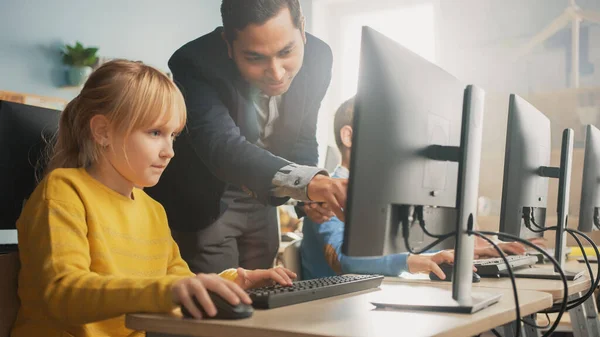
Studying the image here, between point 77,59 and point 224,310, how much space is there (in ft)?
7.50

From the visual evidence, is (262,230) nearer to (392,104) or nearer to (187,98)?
(187,98)

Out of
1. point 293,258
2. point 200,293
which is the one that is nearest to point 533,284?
point 293,258

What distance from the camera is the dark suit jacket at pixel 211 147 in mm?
2002

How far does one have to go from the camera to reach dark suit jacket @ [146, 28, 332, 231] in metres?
2.00

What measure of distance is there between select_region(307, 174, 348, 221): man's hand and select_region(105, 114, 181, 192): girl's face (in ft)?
1.25

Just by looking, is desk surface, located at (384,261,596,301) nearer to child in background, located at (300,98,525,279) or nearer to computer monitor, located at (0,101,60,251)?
child in background, located at (300,98,525,279)

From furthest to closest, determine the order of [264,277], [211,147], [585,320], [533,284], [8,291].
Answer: [585,320], [211,147], [533,284], [264,277], [8,291]

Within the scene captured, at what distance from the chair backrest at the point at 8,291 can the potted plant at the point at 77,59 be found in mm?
1779

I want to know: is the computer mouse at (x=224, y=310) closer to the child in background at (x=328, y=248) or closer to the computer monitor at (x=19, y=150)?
the computer monitor at (x=19, y=150)

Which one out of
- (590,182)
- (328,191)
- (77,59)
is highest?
(77,59)

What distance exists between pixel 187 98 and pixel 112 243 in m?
0.76

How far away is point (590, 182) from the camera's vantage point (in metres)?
2.23

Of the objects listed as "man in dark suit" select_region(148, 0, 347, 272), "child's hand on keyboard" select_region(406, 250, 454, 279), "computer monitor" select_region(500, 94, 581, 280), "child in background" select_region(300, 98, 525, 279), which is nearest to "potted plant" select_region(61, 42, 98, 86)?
"man in dark suit" select_region(148, 0, 347, 272)

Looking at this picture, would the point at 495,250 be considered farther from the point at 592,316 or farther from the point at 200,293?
the point at 200,293
